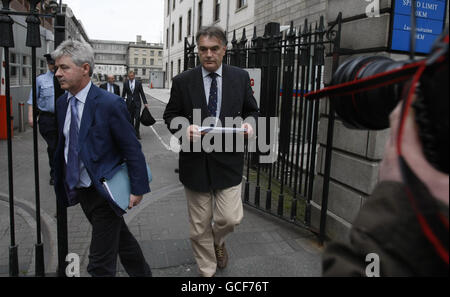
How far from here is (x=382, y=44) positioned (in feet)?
11.0

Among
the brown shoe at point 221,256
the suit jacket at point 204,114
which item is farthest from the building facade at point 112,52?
the brown shoe at point 221,256

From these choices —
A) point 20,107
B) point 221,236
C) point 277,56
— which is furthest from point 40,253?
point 20,107

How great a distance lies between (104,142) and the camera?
2596 millimetres

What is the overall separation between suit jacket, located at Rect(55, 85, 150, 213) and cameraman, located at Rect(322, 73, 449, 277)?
1872 mm

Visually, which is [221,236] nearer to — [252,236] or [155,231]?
[252,236]

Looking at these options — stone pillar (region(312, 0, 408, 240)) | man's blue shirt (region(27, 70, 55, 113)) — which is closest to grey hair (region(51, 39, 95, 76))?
stone pillar (region(312, 0, 408, 240))

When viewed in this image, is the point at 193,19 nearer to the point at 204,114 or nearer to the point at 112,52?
the point at 204,114

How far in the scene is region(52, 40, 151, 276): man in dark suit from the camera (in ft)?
8.40

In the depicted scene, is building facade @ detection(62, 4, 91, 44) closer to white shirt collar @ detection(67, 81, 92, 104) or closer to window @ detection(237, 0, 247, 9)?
white shirt collar @ detection(67, 81, 92, 104)

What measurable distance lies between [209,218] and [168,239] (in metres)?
1.14

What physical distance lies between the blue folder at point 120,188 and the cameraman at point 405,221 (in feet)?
5.95

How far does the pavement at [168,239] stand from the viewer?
3.57m

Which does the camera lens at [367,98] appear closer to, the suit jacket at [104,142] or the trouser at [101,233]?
the suit jacket at [104,142]

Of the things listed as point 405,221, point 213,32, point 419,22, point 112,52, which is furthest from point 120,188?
point 112,52
